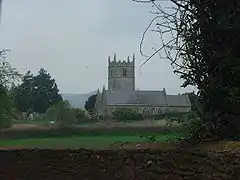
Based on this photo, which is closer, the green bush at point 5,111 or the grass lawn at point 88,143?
the grass lawn at point 88,143

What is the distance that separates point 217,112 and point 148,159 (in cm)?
97

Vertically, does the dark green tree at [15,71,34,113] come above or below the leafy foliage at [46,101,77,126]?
above

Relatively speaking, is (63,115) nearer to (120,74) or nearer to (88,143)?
(88,143)

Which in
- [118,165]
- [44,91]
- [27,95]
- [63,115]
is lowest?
[118,165]

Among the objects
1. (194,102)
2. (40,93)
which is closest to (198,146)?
(194,102)

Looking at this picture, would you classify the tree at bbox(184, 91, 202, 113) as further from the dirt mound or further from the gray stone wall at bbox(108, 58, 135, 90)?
the gray stone wall at bbox(108, 58, 135, 90)

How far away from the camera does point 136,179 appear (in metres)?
5.03

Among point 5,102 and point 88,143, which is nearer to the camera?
point 88,143

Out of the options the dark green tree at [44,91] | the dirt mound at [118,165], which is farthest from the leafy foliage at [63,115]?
the dirt mound at [118,165]

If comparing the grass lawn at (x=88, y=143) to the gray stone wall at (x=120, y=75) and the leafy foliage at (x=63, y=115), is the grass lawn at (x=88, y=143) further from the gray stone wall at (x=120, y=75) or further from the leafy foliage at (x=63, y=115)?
the gray stone wall at (x=120, y=75)

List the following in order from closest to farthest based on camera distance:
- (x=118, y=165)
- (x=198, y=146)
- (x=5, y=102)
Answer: (x=198, y=146)
(x=118, y=165)
(x=5, y=102)

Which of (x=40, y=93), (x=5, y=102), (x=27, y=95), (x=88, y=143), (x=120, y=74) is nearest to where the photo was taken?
(x=88, y=143)

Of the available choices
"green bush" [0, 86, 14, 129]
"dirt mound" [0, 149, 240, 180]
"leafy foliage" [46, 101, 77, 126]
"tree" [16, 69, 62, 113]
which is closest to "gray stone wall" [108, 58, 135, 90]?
"tree" [16, 69, 62, 113]

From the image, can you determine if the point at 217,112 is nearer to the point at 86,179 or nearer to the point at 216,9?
the point at 216,9
